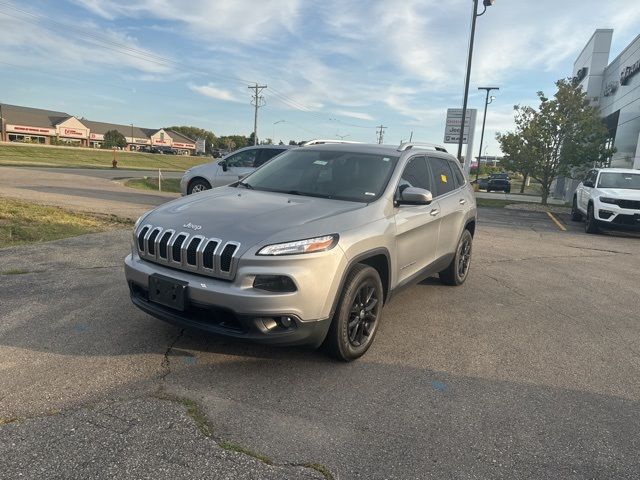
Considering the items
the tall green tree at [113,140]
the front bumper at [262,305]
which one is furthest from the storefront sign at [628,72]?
the tall green tree at [113,140]

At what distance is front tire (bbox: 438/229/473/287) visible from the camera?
231 inches

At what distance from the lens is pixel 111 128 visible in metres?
115

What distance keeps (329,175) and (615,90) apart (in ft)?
94.7

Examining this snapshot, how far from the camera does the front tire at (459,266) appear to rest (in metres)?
5.86

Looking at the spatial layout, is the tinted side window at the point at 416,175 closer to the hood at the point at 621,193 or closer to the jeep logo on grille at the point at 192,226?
the jeep logo on grille at the point at 192,226

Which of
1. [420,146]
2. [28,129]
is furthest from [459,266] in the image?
[28,129]

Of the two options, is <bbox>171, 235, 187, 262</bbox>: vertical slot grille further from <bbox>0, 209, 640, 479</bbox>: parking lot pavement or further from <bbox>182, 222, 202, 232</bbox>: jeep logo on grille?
<bbox>0, 209, 640, 479</bbox>: parking lot pavement

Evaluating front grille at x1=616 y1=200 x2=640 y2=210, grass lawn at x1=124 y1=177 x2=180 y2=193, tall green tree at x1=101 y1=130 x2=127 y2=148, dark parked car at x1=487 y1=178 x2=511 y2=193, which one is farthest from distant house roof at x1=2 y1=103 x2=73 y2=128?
front grille at x1=616 y1=200 x2=640 y2=210

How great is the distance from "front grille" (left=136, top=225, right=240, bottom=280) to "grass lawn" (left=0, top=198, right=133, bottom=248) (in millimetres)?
4736

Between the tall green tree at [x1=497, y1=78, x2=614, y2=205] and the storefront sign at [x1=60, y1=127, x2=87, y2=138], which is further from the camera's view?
the storefront sign at [x1=60, y1=127, x2=87, y2=138]

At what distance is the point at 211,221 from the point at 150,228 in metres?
0.53

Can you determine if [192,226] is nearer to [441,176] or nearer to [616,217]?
[441,176]

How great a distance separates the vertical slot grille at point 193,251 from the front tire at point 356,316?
1.08 metres

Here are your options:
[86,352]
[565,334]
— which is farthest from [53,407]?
[565,334]
